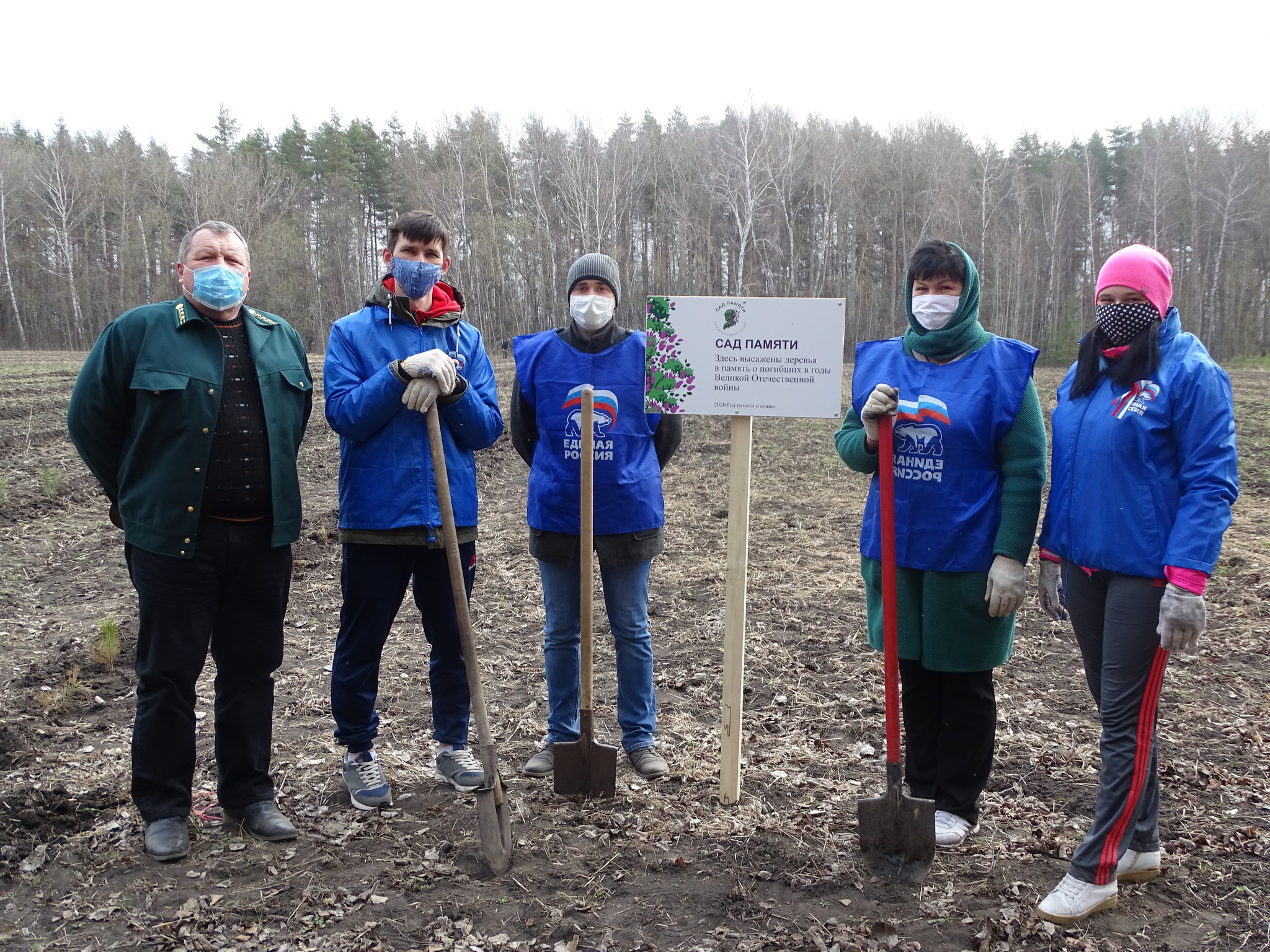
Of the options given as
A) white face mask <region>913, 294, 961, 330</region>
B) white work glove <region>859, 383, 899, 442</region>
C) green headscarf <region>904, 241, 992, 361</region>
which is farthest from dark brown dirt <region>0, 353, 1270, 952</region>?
white face mask <region>913, 294, 961, 330</region>

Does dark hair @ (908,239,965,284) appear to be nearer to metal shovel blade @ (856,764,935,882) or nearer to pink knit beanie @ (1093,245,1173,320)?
pink knit beanie @ (1093,245,1173,320)

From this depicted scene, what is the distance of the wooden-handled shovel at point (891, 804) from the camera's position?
3.18 m

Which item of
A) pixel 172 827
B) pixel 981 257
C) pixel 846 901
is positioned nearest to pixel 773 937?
pixel 846 901

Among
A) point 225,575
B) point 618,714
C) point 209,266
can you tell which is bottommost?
point 618,714

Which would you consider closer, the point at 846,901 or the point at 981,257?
the point at 846,901

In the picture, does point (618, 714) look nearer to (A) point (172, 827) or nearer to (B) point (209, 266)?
(A) point (172, 827)

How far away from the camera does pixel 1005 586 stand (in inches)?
121

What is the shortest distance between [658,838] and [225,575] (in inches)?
76.5

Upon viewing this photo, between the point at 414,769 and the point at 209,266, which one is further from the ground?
the point at 209,266

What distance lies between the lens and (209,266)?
10.9 ft

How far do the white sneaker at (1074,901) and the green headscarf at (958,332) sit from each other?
5.98 ft

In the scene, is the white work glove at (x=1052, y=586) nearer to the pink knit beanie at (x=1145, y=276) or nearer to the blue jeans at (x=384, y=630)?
the pink knit beanie at (x=1145, y=276)

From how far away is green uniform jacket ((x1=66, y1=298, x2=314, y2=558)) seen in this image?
3205 millimetres

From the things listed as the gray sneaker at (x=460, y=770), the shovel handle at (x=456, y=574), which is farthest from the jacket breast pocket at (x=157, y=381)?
the gray sneaker at (x=460, y=770)
